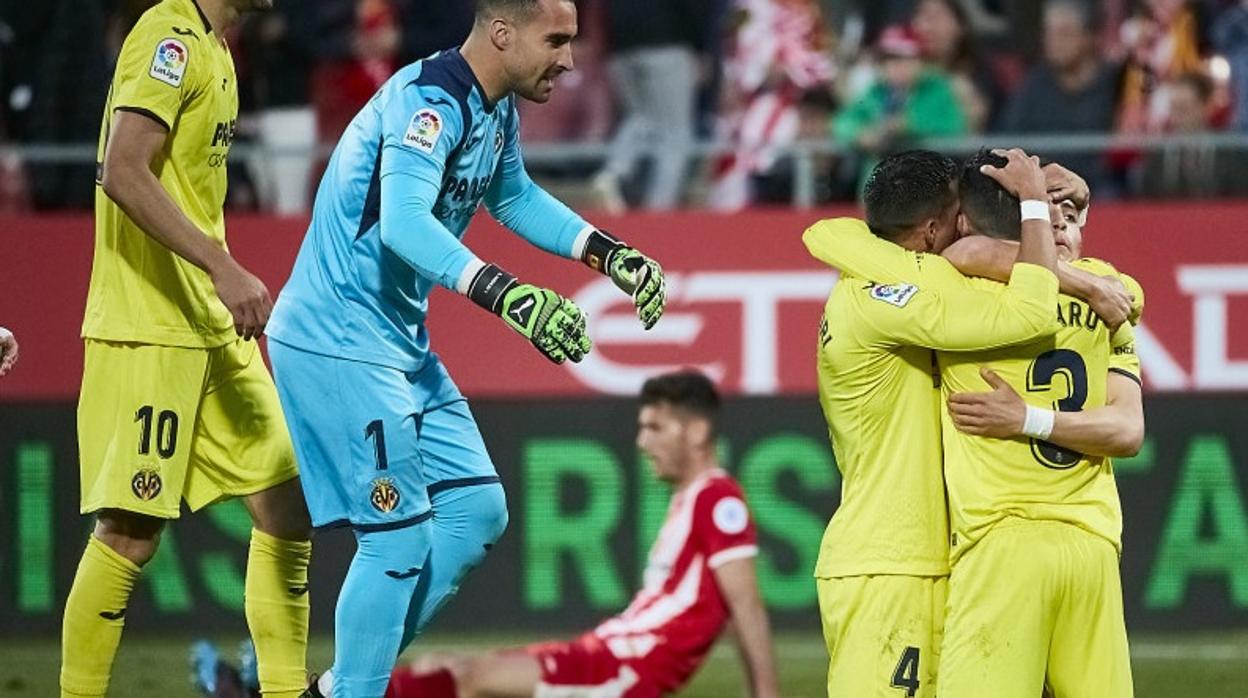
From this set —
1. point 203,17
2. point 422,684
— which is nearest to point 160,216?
point 203,17

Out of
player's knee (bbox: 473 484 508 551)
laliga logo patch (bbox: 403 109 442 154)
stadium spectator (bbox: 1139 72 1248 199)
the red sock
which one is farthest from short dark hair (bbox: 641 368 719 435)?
stadium spectator (bbox: 1139 72 1248 199)

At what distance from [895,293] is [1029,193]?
40cm

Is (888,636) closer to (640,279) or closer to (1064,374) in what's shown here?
(1064,374)

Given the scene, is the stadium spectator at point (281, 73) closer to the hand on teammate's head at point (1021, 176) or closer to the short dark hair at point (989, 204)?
the short dark hair at point (989, 204)

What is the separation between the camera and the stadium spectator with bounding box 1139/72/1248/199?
10320 millimetres

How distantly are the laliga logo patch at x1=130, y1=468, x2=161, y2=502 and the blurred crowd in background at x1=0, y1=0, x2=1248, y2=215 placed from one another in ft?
14.8

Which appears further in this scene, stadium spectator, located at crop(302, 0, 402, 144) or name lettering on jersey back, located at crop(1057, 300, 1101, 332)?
stadium spectator, located at crop(302, 0, 402, 144)

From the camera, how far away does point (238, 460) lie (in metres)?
6.11

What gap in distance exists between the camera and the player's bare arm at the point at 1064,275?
5.04 metres

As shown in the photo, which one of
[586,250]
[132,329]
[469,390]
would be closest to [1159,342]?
[469,390]

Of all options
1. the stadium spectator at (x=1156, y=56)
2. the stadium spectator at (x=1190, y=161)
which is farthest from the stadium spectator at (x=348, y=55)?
the stadium spectator at (x=1190, y=161)

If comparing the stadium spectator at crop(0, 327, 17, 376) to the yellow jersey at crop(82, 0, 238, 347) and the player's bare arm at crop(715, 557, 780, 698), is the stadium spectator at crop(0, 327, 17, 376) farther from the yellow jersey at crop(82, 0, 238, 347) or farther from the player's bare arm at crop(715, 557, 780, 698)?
the player's bare arm at crop(715, 557, 780, 698)

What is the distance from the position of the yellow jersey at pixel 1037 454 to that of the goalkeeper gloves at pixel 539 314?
89 cm

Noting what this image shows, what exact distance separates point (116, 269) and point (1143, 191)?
6.11 m
